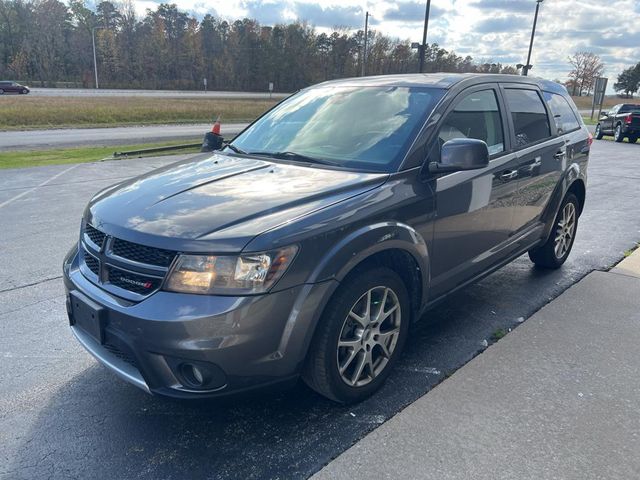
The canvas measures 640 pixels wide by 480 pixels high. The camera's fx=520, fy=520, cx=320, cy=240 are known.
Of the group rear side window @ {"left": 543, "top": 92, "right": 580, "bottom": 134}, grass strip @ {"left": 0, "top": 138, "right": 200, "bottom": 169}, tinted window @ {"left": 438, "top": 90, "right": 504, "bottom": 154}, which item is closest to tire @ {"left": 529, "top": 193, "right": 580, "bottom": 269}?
rear side window @ {"left": 543, "top": 92, "right": 580, "bottom": 134}

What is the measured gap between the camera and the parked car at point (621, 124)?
2194cm

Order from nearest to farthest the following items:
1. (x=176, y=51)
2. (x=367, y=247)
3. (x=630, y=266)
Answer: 1. (x=367, y=247)
2. (x=630, y=266)
3. (x=176, y=51)

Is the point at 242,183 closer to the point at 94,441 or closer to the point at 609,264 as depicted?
the point at 94,441

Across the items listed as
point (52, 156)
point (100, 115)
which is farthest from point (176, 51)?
point (52, 156)

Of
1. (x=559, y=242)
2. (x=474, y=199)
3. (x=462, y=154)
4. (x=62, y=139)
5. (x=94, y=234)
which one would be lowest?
(x=62, y=139)

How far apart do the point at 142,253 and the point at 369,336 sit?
1294 mm

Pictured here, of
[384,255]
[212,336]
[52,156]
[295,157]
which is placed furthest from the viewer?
[52,156]

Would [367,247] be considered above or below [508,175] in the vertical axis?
below

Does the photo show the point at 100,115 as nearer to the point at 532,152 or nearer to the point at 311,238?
the point at 532,152

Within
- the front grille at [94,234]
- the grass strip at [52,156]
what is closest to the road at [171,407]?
the front grille at [94,234]

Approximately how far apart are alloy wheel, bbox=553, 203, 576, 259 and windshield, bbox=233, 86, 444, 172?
2.40 meters

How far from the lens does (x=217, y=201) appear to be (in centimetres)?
275

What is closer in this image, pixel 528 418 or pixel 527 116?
pixel 528 418

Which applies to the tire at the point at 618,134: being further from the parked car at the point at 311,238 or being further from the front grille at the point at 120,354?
the front grille at the point at 120,354
